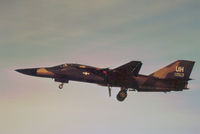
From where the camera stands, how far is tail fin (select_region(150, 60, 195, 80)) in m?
40.0

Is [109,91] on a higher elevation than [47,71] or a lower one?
lower

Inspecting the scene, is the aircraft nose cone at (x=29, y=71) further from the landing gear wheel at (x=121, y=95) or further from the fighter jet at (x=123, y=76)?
the landing gear wheel at (x=121, y=95)

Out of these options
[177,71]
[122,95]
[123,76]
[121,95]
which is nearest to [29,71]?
[123,76]

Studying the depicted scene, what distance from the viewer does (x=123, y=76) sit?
37.7m

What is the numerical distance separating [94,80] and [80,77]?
1.80 metres

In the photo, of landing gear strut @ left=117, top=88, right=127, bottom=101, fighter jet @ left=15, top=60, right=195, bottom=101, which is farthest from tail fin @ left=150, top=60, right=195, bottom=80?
landing gear strut @ left=117, top=88, right=127, bottom=101

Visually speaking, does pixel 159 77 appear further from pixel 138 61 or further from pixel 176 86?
pixel 138 61

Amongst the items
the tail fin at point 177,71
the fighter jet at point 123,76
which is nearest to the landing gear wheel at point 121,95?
the fighter jet at point 123,76

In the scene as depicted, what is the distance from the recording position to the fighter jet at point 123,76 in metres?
36.8

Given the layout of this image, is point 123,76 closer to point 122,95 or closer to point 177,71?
point 122,95

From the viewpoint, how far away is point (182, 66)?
134 ft

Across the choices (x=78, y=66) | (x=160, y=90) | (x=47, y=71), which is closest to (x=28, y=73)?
(x=47, y=71)

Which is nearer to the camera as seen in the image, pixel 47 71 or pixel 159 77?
pixel 47 71

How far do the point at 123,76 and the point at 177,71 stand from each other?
795cm
